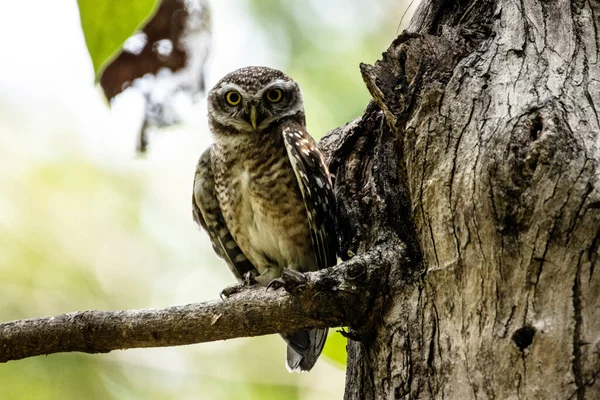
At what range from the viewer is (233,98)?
396 cm

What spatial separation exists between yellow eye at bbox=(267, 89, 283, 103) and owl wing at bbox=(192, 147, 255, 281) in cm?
44

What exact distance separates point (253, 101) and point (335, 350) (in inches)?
62.5

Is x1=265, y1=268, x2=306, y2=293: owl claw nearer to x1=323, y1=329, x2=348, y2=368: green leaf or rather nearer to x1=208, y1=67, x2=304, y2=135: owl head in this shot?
x1=323, y1=329, x2=348, y2=368: green leaf

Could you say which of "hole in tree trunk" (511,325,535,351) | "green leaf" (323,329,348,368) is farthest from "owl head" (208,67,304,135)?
"hole in tree trunk" (511,325,535,351)

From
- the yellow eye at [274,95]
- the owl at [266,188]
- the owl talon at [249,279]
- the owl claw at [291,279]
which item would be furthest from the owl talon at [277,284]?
the yellow eye at [274,95]

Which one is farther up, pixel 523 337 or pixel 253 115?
pixel 253 115

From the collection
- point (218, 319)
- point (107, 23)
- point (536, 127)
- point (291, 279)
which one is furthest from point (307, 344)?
point (107, 23)

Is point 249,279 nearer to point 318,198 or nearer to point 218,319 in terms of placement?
point 318,198

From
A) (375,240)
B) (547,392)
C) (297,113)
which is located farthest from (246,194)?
(547,392)

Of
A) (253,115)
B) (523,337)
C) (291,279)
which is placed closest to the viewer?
(523,337)

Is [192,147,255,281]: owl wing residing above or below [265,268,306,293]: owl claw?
above

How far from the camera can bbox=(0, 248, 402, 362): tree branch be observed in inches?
90.0

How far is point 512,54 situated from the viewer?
8.05 ft

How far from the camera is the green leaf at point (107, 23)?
1.54 metres
